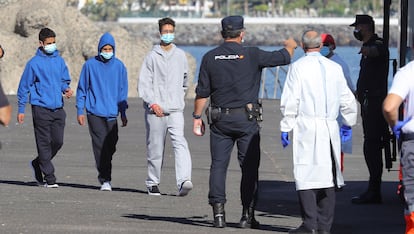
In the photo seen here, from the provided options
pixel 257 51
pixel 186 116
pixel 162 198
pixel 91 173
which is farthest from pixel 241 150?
pixel 186 116

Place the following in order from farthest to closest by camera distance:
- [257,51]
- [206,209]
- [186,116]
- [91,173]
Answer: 1. [186,116]
2. [91,173]
3. [206,209]
4. [257,51]

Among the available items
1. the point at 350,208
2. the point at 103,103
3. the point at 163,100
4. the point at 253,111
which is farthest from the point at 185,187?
the point at 253,111

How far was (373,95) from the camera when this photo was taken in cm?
1525

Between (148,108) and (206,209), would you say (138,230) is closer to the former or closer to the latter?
(206,209)

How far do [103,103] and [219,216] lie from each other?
3.47 metres

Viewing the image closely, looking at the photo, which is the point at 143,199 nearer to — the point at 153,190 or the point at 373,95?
the point at 153,190

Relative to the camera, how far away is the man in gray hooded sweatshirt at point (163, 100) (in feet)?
51.1

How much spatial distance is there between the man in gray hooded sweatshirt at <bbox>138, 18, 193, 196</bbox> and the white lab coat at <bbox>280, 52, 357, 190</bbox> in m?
3.33

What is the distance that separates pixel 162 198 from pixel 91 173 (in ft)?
9.10

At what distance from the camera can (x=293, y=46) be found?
520 inches

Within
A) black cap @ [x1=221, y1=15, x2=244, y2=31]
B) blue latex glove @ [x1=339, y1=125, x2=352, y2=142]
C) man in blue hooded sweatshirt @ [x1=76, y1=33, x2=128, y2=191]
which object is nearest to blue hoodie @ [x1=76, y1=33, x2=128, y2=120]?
man in blue hooded sweatshirt @ [x1=76, y1=33, x2=128, y2=191]

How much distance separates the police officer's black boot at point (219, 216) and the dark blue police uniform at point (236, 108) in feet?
0.17

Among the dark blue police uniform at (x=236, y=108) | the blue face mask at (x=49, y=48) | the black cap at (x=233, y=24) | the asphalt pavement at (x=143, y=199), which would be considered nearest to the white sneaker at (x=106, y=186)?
the asphalt pavement at (x=143, y=199)

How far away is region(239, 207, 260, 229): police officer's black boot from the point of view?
13.1 meters
